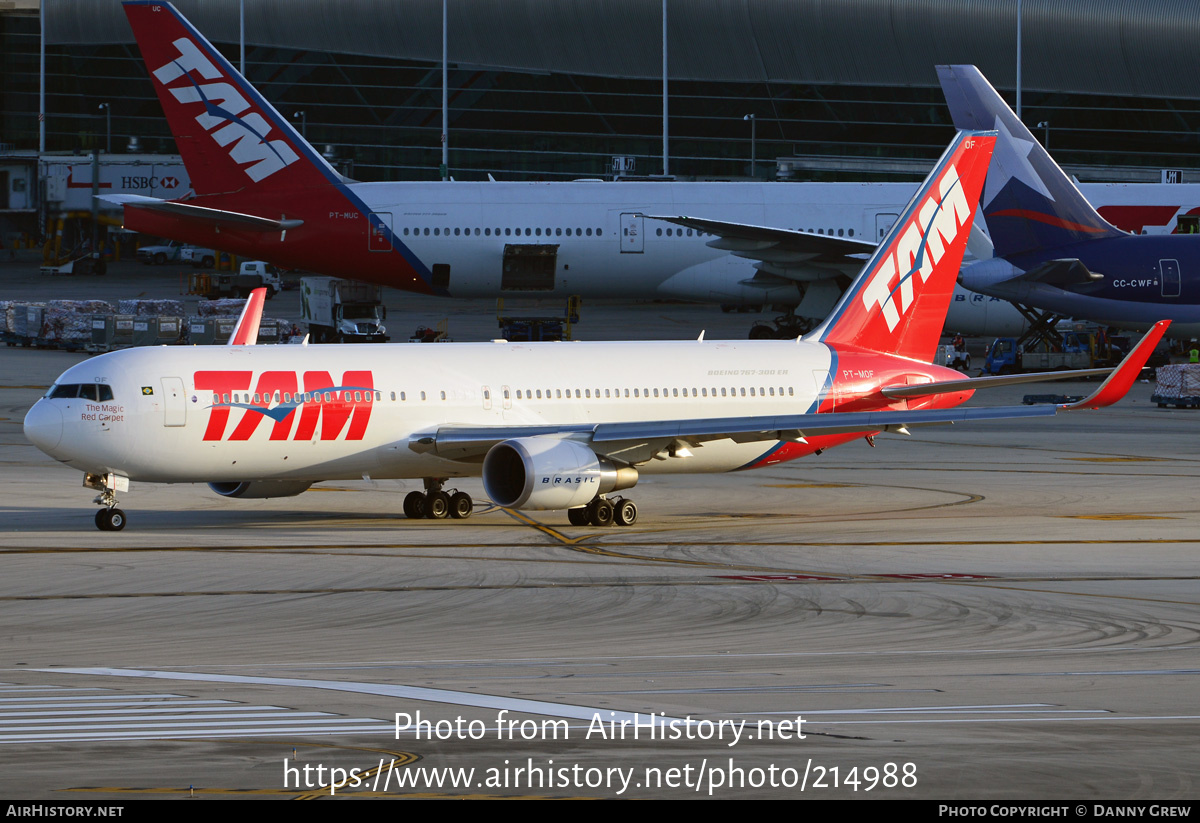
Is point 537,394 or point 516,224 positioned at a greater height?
point 516,224

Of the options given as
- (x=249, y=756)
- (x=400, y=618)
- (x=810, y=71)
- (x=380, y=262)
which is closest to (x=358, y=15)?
(x=810, y=71)

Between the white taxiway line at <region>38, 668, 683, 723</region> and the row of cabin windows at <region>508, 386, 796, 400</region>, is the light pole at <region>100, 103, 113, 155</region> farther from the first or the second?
the white taxiway line at <region>38, 668, 683, 723</region>

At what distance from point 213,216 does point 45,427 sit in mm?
31706

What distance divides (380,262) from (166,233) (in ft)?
26.5

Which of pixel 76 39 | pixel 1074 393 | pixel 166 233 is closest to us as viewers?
pixel 1074 393

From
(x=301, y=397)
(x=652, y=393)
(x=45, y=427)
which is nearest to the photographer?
(x=45, y=427)

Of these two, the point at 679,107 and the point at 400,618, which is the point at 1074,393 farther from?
the point at 679,107

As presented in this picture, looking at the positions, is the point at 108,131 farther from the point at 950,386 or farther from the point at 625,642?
the point at 625,642

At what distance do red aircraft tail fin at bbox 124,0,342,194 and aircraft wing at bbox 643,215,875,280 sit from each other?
14.0 m

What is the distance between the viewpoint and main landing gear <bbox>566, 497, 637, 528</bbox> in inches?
1166

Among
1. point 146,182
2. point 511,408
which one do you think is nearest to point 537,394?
point 511,408

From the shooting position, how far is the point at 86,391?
2791 centimetres

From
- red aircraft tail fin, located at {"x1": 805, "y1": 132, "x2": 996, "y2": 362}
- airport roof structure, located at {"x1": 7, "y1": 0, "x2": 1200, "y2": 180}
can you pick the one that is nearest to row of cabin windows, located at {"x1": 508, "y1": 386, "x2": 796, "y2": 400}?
red aircraft tail fin, located at {"x1": 805, "y1": 132, "x2": 996, "y2": 362}

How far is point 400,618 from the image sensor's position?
802 inches
